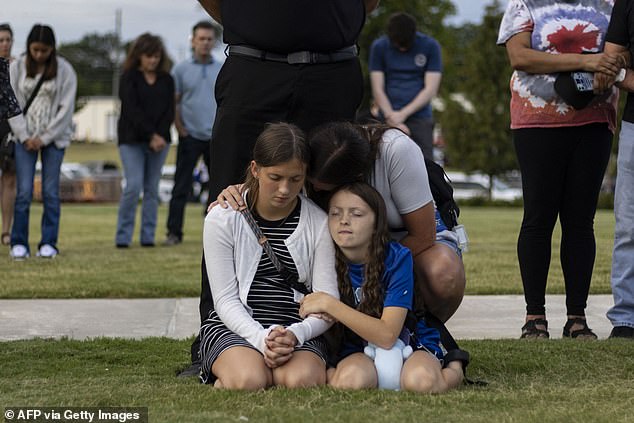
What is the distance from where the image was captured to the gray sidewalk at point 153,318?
229 inches

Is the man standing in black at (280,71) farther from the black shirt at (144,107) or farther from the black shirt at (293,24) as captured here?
the black shirt at (144,107)

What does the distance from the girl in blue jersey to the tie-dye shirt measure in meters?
1.52

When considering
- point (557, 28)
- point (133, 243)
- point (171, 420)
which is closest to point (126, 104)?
point (133, 243)

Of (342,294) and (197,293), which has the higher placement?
(342,294)

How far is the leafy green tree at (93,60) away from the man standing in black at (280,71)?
6037 centimetres

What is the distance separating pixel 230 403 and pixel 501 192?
126 ft

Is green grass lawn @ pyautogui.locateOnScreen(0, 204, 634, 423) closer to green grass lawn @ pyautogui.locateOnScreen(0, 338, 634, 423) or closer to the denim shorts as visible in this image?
green grass lawn @ pyautogui.locateOnScreen(0, 338, 634, 423)

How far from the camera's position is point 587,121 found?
552 centimetres

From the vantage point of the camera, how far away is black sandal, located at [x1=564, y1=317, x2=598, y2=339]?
5.52 m

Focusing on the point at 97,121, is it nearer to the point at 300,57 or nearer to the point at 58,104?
the point at 58,104

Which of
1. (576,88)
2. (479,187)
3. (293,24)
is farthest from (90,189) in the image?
(293,24)

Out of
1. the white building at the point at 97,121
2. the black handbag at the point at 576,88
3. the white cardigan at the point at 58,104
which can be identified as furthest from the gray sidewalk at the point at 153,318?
the white building at the point at 97,121

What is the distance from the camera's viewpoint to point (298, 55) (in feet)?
15.1

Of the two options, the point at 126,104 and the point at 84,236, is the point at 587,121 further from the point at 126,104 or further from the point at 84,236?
the point at 84,236
